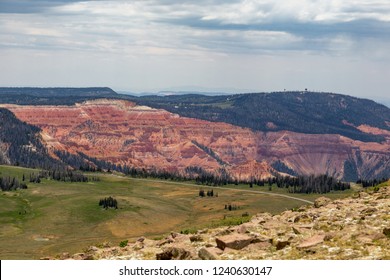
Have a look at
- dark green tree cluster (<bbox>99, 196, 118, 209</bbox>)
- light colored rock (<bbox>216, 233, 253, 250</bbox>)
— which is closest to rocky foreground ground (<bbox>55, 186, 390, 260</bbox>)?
light colored rock (<bbox>216, 233, 253, 250</bbox>)

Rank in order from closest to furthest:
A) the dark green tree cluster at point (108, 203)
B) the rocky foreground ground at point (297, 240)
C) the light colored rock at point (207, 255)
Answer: the rocky foreground ground at point (297, 240), the light colored rock at point (207, 255), the dark green tree cluster at point (108, 203)

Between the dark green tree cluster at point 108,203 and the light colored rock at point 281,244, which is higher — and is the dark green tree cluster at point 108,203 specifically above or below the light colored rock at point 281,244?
below

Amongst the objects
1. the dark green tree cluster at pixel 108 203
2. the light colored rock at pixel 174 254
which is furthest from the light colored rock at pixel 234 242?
the dark green tree cluster at pixel 108 203

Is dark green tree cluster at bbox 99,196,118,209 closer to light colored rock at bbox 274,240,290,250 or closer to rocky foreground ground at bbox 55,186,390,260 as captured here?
rocky foreground ground at bbox 55,186,390,260

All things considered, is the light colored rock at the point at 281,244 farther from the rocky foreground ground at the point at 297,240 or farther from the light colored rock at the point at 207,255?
the light colored rock at the point at 207,255

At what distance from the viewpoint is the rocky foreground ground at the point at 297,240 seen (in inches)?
1257

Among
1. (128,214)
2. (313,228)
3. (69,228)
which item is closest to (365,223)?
(313,228)

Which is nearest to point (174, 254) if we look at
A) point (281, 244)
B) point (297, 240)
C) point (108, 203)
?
point (281, 244)

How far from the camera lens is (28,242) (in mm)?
132625

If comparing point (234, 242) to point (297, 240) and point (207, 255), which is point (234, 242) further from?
point (297, 240)

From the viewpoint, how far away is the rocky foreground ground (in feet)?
105

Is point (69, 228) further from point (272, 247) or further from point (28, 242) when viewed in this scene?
point (272, 247)

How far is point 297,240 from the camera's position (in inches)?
1394

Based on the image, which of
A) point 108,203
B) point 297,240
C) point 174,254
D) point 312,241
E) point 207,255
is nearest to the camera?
point 207,255
